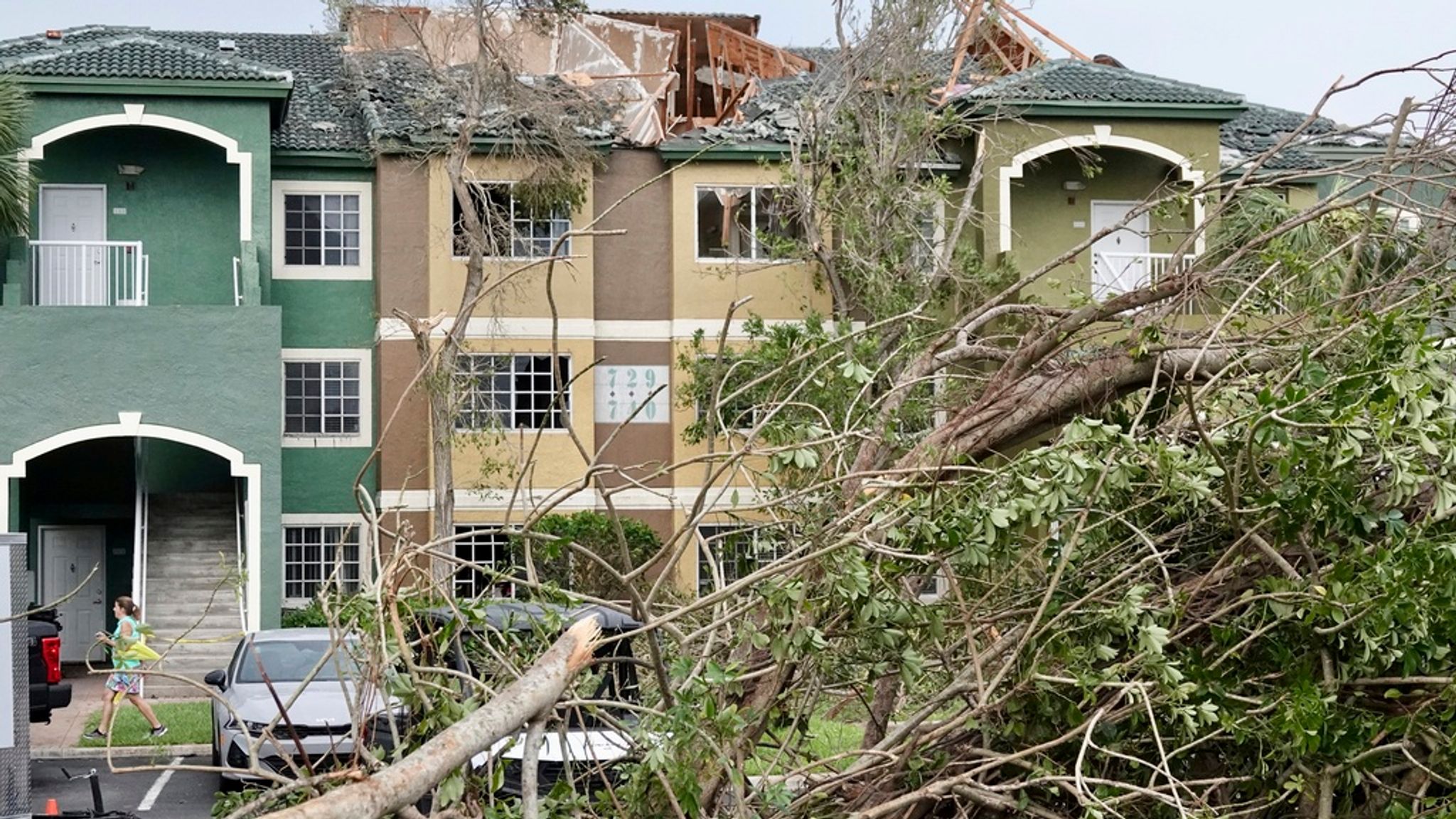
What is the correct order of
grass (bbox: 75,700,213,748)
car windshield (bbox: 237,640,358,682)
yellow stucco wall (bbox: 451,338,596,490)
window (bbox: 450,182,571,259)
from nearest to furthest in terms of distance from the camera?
car windshield (bbox: 237,640,358,682)
grass (bbox: 75,700,213,748)
window (bbox: 450,182,571,259)
yellow stucco wall (bbox: 451,338,596,490)

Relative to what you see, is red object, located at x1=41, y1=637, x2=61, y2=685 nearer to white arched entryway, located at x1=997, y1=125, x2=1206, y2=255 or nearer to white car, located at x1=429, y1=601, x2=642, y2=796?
white car, located at x1=429, y1=601, x2=642, y2=796

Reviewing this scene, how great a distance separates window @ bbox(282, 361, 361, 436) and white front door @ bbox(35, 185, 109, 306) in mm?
3217

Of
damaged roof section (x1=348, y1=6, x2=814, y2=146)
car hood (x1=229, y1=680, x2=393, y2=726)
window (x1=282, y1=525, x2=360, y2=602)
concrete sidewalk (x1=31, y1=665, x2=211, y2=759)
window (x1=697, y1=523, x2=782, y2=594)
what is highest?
damaged roof section (x1=348, y1=6, x2=814, y2=146)

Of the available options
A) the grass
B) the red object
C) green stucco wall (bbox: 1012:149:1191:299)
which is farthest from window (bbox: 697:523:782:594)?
green stucco wall (bbox: 1012:149:1191:299)

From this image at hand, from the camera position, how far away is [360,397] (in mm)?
26062

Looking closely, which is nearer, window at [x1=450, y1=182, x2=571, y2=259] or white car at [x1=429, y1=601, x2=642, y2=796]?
white car at [x1=429, y1=601, x2=642, y2=796]

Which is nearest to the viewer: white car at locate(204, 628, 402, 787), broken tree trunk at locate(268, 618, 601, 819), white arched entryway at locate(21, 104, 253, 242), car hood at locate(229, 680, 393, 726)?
broken tree trunk at locate(268, 618, 601, 819)

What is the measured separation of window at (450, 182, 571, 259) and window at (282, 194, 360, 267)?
1764mm

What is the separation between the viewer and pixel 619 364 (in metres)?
26.1

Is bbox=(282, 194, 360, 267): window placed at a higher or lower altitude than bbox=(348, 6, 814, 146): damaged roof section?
lower

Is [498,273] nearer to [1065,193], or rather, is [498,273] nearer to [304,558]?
[304,558]

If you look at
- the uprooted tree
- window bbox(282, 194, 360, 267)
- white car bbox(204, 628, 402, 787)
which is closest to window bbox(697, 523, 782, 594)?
the uprooted tree

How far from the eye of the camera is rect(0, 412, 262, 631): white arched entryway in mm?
22125

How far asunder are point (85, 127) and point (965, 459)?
63.8 ft
